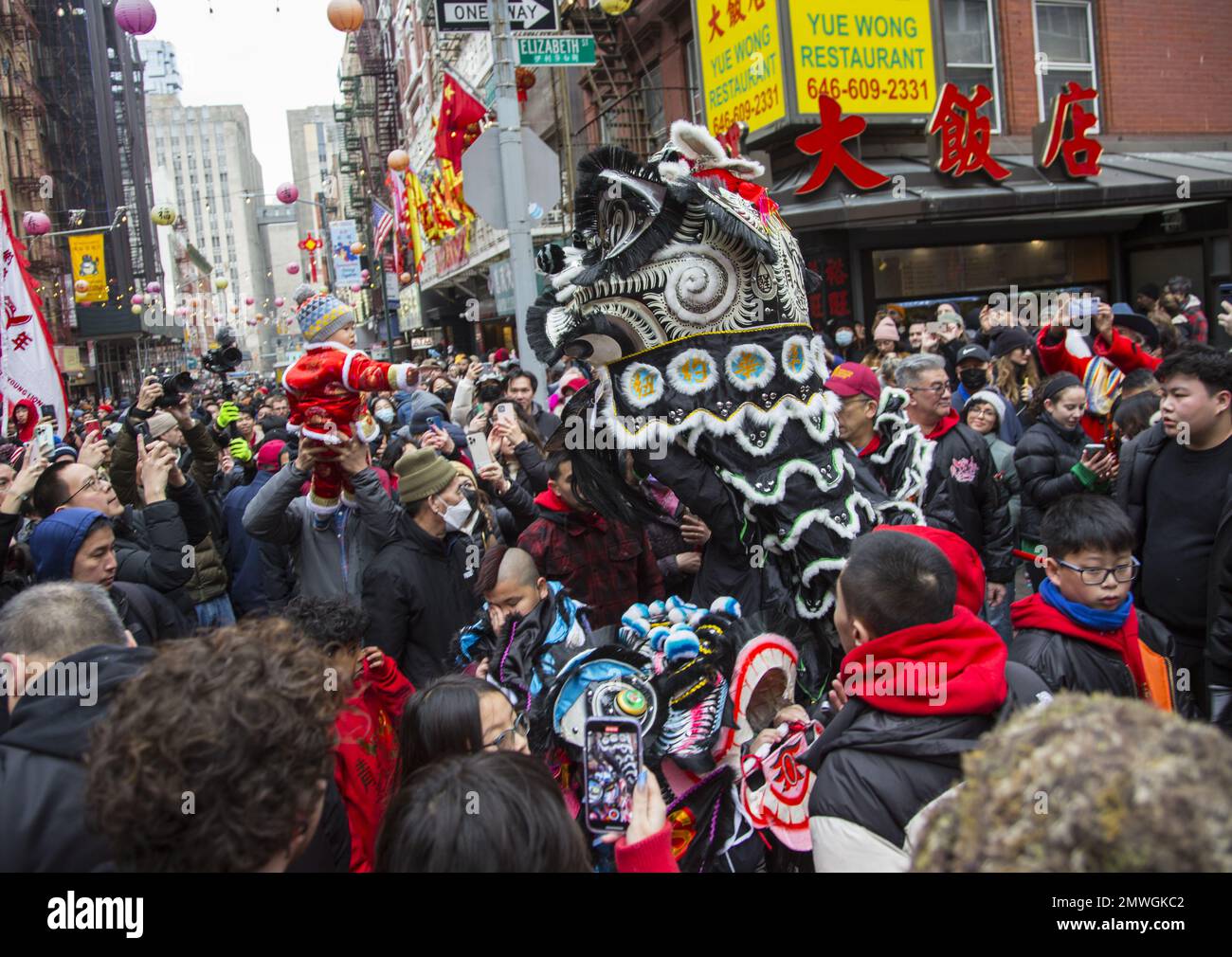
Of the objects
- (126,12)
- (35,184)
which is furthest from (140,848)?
(35,184)

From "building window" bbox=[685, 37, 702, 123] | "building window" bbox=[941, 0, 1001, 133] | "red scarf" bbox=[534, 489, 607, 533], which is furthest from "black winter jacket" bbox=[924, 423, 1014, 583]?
"building window" bbox=[685, 37, 702, 123]

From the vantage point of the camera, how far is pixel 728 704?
8.80 feet

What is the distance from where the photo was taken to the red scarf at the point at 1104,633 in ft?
9.58

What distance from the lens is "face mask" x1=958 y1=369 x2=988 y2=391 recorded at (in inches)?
281

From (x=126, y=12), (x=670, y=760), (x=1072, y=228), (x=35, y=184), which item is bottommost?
(x=670, y=760)

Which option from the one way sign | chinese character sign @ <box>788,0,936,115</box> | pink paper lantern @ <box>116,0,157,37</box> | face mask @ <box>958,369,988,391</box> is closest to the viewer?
the one way sign

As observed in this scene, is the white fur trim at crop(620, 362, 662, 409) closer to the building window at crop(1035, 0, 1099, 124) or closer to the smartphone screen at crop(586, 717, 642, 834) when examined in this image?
the smartphone screen at crop(586, 717, 642, 834)

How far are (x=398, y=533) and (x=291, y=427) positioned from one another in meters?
0.67

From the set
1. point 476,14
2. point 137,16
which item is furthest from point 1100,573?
point 137,16

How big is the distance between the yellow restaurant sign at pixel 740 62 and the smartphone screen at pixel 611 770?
440 inches

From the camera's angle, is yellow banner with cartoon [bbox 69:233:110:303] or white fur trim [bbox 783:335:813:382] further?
yellow banner with cartoon [bbox 69:233:110:303]

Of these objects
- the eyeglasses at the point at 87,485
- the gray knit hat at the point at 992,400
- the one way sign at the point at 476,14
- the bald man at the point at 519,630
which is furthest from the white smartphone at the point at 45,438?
the gray knit hat at the point at 992,400

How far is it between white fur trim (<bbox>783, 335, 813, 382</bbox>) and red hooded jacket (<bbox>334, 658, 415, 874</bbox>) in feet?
5.66
